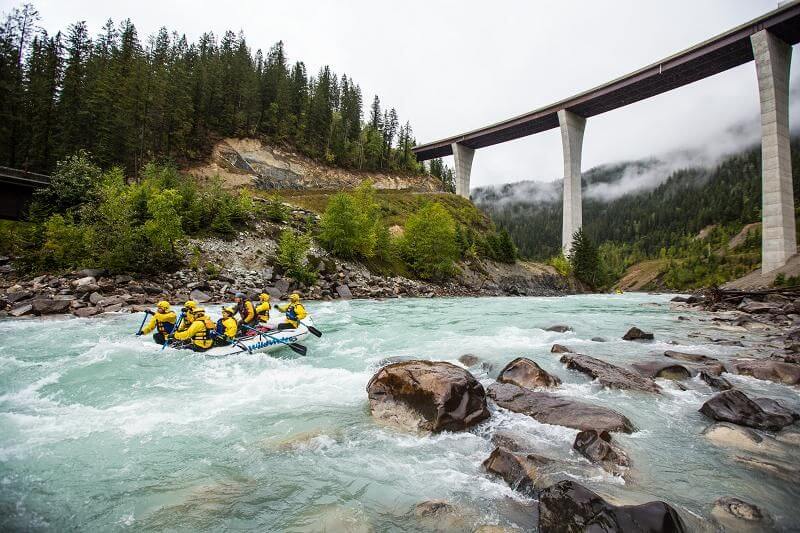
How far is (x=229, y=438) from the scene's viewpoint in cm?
585

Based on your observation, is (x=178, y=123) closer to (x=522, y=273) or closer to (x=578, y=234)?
(x=522, y=273)

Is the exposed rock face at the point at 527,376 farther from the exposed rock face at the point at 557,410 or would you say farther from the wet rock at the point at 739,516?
the wet rock at the point at 739,516

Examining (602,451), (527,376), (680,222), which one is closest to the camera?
(602,451)

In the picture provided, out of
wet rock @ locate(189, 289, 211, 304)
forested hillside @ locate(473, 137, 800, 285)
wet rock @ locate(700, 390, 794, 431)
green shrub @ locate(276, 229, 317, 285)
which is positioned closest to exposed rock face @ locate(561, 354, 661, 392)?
wet rock @ locate(700, 390, 794, 431)

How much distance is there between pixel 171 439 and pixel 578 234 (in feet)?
220

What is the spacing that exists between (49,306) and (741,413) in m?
22.9

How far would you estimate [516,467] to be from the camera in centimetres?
457

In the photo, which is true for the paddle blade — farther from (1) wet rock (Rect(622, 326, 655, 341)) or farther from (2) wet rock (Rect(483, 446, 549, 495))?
(1) wet rock (Rect(622, 326, 655, 341))

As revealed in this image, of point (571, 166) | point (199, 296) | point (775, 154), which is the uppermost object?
point (571, 166)

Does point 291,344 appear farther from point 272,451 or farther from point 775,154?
point 775,154

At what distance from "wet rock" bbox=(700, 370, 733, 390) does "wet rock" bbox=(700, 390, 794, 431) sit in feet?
5.00

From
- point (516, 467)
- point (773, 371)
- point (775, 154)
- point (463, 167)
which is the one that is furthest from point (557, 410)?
point (463, 167)

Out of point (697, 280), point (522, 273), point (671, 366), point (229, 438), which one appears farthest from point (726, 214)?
point (229, 438)

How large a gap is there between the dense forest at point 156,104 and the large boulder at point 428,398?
136 feet
